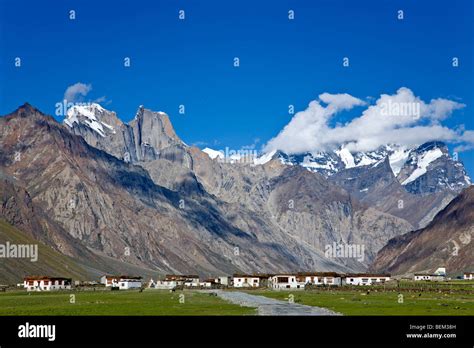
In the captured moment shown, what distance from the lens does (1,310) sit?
4090 inches
